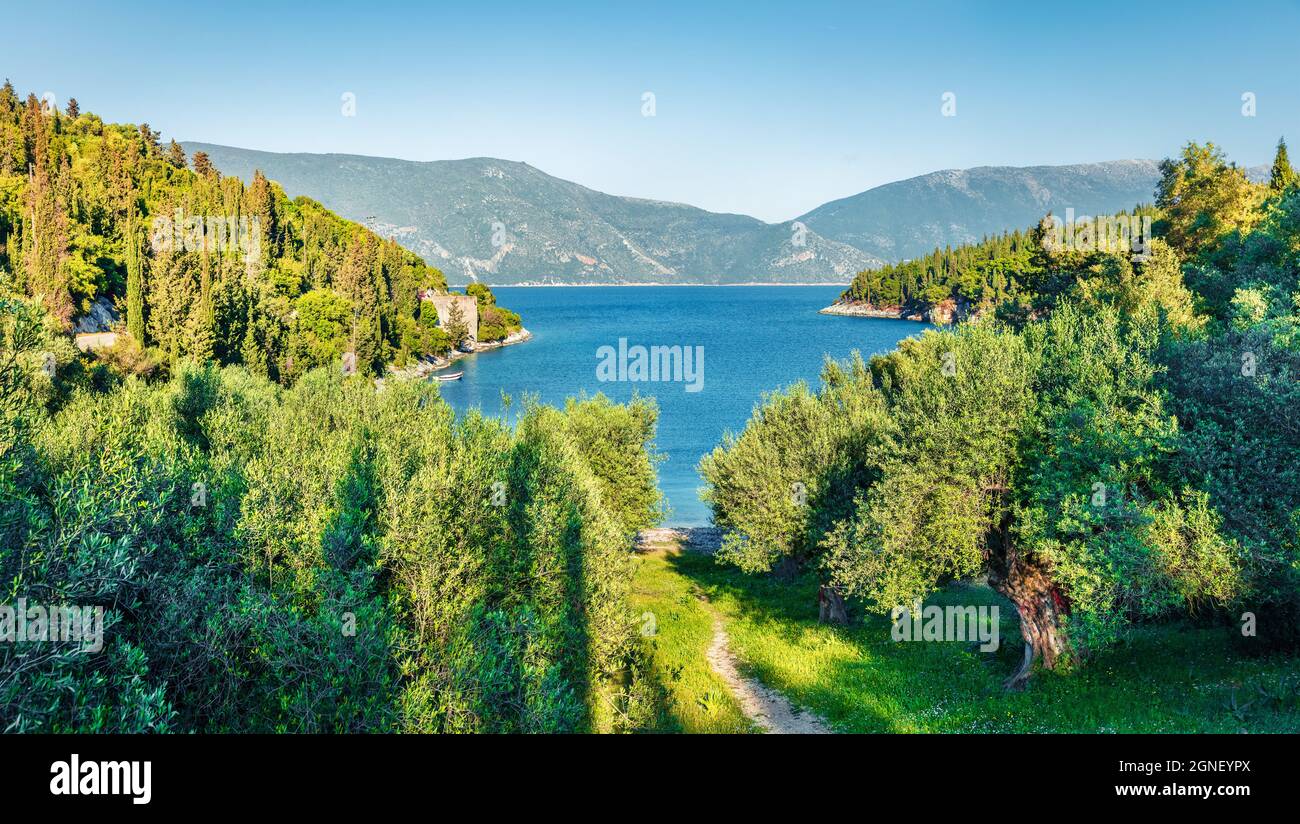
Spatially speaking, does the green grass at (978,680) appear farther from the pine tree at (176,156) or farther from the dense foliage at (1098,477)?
Answer: the pine tree at (176,156)

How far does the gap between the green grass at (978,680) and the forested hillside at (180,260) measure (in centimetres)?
5544

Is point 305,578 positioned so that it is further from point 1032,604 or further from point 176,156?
point 176,156

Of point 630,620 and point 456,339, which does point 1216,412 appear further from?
point 456,339

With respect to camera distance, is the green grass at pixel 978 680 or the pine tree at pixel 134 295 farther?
the pine tree at pixel 134 295

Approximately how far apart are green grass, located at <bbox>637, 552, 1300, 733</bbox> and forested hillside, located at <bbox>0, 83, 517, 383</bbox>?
182 ft

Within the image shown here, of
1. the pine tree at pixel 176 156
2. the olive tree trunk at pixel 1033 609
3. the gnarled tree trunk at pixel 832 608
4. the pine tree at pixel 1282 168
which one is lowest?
the gnarled tree trunk at pixel 832 608

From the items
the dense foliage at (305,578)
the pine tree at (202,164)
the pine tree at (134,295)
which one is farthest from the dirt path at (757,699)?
the pine tree at (202,164)

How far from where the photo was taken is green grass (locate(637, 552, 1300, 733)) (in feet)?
63.0

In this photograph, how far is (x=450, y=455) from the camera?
25.3 m

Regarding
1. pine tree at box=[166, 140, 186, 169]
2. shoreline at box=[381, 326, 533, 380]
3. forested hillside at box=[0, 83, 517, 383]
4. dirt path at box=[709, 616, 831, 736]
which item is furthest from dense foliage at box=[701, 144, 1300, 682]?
pine tree at box=[166, 140, 186, 169]

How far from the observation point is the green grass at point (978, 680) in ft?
63.0

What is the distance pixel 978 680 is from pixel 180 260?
7605 centimetres

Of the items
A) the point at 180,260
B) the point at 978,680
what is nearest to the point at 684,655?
the point at 978,680

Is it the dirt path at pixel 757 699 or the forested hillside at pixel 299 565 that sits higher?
the forested hillside at pixel 299 565
